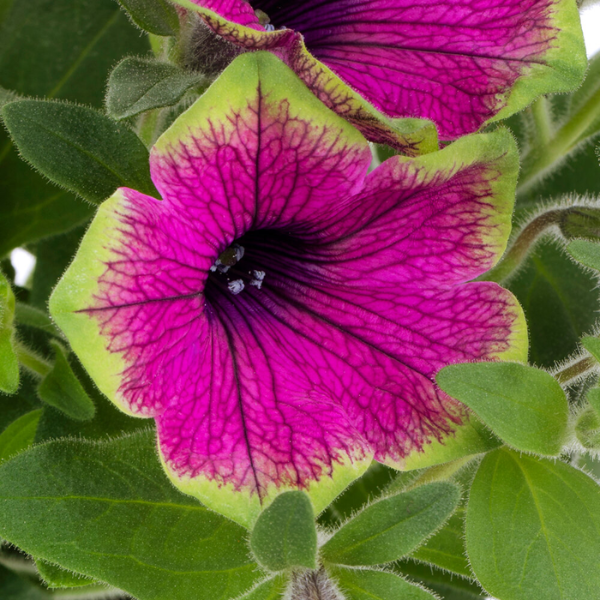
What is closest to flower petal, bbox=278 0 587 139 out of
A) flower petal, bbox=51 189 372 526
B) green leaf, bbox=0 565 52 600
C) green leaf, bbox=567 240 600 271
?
green leaf, bbox=567 240 600 271

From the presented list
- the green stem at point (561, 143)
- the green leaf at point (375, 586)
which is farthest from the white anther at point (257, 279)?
the green stem at point (561, 143)

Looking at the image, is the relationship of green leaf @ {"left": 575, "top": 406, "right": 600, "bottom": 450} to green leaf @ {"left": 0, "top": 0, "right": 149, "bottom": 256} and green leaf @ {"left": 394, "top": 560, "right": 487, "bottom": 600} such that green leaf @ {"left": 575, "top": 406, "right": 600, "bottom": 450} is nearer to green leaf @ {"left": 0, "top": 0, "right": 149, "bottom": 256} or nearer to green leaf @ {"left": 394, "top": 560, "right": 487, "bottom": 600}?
green leaf @ {"left": 394, "top": 560, "right": 487, "bottom": 600}

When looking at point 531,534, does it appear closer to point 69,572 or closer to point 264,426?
point 264,426

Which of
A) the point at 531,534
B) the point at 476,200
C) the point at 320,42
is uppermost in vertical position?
the point at 320,42

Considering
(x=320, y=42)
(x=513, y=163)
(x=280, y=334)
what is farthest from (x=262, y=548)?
(x=320, y=42)

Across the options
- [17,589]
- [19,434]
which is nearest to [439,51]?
[19,434]

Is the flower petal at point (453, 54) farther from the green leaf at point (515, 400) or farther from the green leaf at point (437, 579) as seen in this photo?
the green leaf at point (437, 579)

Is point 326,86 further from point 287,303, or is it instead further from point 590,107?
point 590,107

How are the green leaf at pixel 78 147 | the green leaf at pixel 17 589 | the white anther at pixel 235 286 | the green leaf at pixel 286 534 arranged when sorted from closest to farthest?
the green leaf at pixel 286 534 < the green leaf at pixel 78 147 < the white anther at pixel 235 286 < the green leaf at pixel 17 589
